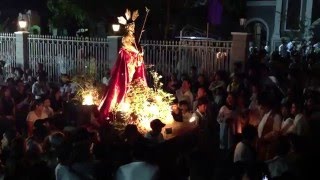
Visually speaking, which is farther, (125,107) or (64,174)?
(125,107)

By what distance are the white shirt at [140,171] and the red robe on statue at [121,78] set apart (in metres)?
5.42

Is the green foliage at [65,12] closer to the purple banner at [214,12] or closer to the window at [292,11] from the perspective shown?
the purple banner at [214,12]

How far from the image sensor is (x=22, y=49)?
783 inches

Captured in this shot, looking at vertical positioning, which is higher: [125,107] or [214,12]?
[214,12]

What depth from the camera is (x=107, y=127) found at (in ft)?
28.9

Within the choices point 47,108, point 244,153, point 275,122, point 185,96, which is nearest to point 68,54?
point 185,96

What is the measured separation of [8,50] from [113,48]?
4.87 metres

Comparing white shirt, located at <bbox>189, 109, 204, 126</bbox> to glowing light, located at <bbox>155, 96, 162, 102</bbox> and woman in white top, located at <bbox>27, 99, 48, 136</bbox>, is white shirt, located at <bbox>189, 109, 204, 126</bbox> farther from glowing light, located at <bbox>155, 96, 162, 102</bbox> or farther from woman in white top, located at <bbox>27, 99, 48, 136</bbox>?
woman in white top, located at <bbox>27, 99, 48, 136</bbox>

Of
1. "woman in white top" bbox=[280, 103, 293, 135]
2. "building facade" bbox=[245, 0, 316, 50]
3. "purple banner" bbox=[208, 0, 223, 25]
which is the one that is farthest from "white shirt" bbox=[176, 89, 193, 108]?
"building facade" bbox=[245, 0, 316, 50]

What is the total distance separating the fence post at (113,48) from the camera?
59.2ft

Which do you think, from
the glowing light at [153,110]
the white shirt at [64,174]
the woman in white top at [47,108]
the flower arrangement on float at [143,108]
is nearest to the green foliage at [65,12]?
the flower arrangement on float at [143,108]

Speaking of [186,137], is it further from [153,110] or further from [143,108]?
[143,108]

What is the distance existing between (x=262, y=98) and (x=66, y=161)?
4340 millimetres

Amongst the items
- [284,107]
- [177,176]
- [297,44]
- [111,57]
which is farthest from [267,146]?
[297,44]
